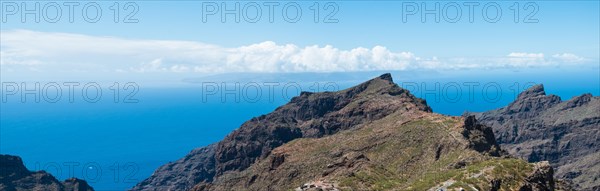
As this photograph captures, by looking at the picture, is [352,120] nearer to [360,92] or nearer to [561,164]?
[360,92]

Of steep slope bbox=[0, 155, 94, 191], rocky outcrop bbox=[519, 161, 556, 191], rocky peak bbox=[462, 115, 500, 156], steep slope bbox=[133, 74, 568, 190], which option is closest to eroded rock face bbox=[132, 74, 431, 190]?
steep slope bbox=[133, 74, 568, 190]

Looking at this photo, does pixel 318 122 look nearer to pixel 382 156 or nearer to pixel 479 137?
pixel 382 156

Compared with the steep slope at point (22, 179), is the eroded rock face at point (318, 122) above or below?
above

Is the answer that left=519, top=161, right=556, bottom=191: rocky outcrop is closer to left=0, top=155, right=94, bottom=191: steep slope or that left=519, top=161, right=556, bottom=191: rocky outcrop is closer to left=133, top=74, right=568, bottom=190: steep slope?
left=133, top=74, right=568, bottom=190: steep slope

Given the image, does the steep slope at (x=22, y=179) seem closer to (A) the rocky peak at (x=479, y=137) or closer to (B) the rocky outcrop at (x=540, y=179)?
(A) the rocky peak at (x=479, y=137)

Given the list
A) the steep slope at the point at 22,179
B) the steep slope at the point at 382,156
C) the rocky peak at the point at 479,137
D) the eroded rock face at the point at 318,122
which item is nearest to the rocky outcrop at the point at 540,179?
the steep slope at the point at 382,156
